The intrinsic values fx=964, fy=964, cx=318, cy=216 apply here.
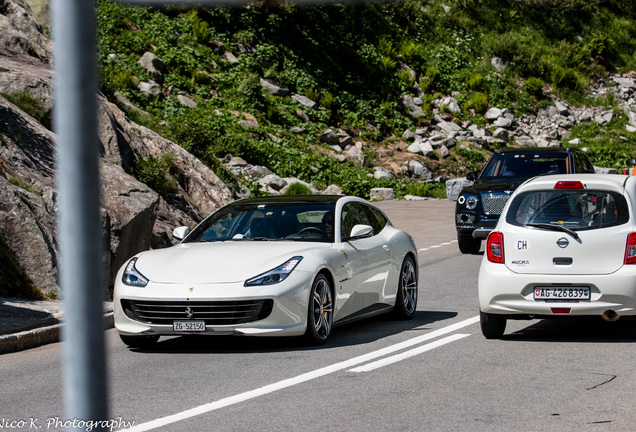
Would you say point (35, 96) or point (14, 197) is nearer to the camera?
point (14, 197)

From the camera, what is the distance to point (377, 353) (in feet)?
28.8

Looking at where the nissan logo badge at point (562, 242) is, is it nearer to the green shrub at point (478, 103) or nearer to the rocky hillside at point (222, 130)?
the rocky hillside at point (222, 130)

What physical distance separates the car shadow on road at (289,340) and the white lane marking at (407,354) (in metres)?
0.47

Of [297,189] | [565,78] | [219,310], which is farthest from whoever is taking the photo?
[565,78]

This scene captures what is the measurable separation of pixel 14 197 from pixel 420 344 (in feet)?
19.8

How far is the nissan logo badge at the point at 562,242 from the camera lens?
9.12 metres

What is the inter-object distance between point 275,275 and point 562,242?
274 cm

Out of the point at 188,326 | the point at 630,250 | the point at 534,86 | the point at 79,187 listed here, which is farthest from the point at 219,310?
the point at 534,86

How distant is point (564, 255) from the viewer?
912cm

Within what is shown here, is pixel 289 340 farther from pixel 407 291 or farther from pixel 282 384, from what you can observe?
pixel 282 384

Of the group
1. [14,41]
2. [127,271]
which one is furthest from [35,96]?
[127,271]

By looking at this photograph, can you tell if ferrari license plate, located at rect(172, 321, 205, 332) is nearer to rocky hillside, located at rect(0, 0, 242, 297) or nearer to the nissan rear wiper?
rocky hillside, located at rect(0, 0, 242, 297)

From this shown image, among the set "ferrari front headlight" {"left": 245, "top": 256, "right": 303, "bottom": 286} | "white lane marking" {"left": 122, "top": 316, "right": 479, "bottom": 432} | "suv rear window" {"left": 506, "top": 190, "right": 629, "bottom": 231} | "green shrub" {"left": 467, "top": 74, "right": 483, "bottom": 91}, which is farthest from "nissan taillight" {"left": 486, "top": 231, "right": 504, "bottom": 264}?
"green shrub" {"left": 467, "top": 74, "right": 483, "bottom": 91}

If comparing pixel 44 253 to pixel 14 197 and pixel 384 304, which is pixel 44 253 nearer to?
pixel 14 197
